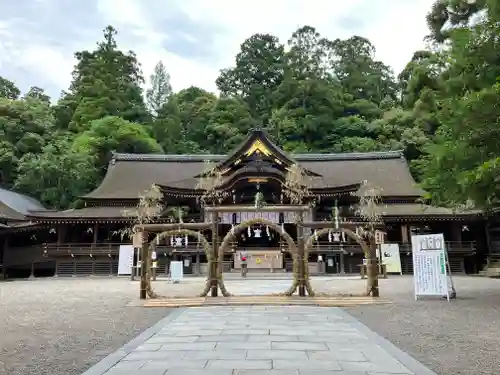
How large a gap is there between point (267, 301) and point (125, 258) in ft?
45.4

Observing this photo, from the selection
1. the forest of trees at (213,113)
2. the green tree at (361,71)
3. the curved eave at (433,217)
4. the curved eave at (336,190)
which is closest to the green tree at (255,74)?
the forest of trees at (213,113)

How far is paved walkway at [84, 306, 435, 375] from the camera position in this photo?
447cm

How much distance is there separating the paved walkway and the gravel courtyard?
34 cm

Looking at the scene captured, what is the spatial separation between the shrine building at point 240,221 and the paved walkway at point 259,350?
1618 cm

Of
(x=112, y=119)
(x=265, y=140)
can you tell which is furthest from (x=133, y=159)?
(x=265, y=140)

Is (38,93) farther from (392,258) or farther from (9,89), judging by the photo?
(392,258)

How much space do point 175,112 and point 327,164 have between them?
26.7 meters

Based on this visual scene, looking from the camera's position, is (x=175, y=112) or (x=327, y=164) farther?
(x=175, y=112)

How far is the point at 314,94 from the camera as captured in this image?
52.4 m

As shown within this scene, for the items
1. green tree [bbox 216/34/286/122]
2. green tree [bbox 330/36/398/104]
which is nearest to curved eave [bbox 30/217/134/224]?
green tree [bbox 216/34/286/122]

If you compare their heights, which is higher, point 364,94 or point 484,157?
point 364,94

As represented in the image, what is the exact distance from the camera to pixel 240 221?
2623 cm

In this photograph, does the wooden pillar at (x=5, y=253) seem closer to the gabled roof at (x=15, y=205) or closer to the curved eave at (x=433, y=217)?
the gabled roof at (x=15, y=205)

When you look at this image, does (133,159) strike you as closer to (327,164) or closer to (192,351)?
(327,164)
